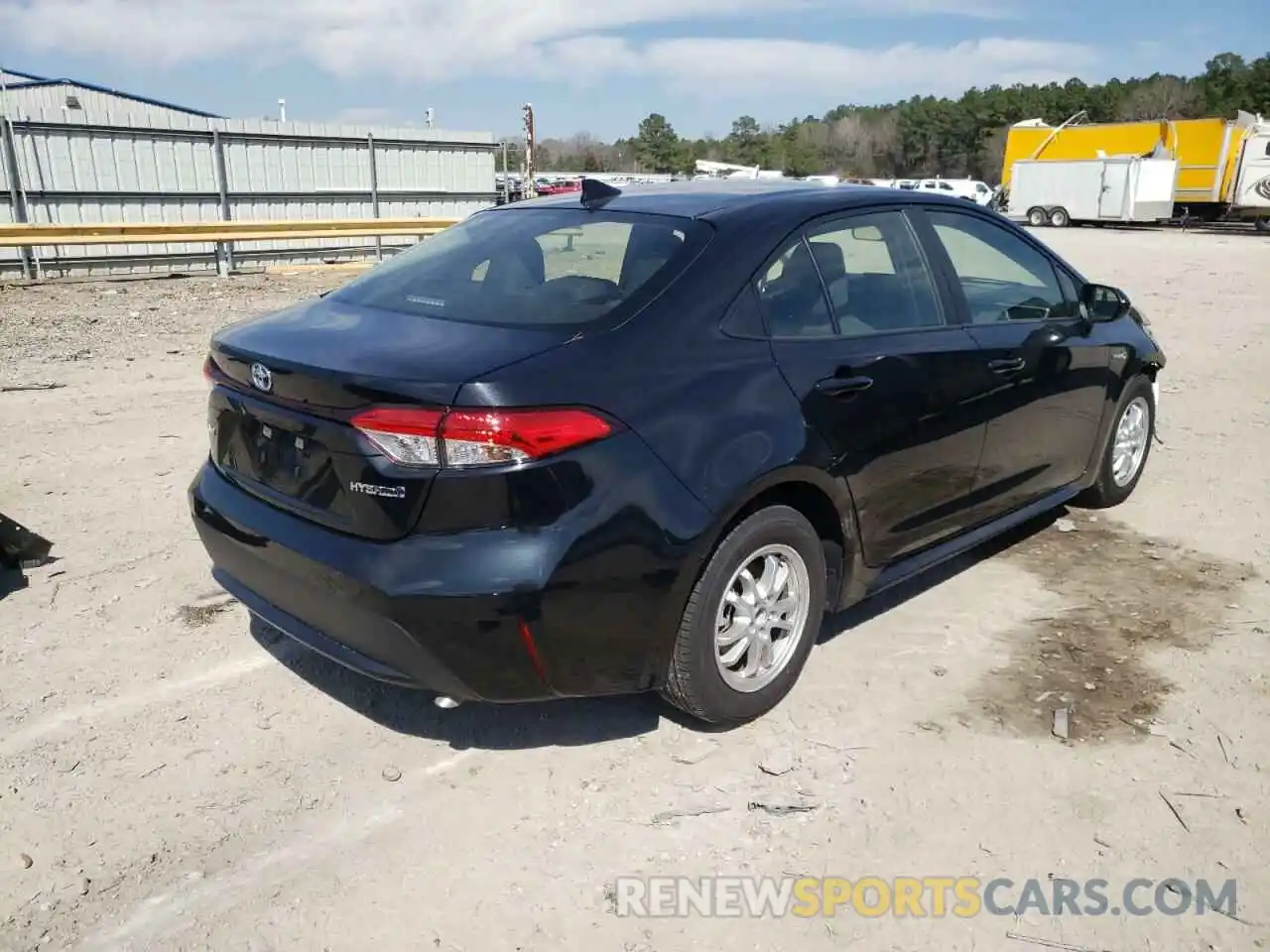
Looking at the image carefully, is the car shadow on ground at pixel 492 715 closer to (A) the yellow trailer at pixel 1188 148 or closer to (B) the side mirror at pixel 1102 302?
(B) the side mirror at pixel 1102 302

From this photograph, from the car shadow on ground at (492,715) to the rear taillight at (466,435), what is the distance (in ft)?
3.54

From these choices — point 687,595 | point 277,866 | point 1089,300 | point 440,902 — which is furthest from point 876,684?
point 1089,300

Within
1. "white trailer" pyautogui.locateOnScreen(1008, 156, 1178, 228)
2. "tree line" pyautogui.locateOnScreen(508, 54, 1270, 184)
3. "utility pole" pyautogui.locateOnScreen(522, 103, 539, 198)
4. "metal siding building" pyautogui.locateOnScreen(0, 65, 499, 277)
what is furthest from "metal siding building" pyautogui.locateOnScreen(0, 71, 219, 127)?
"tree line" pyautogui.locateOnScreen(508, 54, 1270, 184)

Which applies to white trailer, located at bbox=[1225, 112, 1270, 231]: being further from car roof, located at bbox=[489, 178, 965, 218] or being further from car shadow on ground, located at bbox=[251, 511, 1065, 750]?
car shadow on ground, located at bbox=[251, 511, 1065, 750]

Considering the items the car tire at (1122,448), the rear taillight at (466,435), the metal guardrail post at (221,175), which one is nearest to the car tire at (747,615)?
the rear taillight at (466,435)

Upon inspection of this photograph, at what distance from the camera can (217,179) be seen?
710 inches

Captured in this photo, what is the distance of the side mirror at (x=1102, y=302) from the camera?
4.73 m

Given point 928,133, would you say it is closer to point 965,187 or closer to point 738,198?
point 965,187

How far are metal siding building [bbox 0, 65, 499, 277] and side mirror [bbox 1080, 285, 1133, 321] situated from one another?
1505cm

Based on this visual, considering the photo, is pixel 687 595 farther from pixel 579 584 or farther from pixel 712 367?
pixel 712 367

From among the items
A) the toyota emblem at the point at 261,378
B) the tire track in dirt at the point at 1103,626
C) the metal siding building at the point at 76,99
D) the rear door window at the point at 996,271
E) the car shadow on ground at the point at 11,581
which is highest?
the metal siding building at the point at 76,99

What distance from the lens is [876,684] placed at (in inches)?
140

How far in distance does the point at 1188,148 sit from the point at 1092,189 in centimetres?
341

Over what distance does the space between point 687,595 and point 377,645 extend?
→ 882 millimetres
